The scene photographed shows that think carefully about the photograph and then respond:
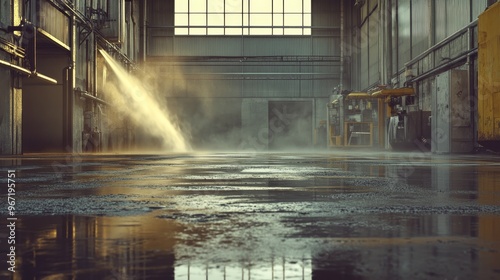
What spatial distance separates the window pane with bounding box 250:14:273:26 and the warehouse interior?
0.07m

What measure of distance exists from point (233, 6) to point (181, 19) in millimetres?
3251

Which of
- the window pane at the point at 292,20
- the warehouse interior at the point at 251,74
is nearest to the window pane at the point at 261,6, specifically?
the warehouse interior at the point at 251,74

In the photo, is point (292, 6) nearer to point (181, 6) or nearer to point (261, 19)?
point (261, 19)

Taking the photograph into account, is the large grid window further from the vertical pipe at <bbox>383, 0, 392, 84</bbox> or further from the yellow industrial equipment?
the yellow industrial equipment

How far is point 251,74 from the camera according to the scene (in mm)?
35750

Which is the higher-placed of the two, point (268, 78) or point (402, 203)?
point (268, 78)

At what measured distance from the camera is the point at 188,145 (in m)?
35.2

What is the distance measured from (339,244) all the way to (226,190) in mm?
2742

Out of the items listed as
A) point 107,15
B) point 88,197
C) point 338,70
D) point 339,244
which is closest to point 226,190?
point 88,197

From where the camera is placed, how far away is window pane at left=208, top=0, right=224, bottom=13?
34.9 metres

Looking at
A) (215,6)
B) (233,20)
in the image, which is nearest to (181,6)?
(215,6)

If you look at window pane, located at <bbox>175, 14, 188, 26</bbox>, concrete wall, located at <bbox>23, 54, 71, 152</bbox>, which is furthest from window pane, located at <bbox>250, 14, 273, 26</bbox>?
concrete wall, located at <bbox>23, 54, 71, 152</bbox>

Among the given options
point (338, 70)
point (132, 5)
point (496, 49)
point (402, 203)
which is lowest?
point (402, 203)

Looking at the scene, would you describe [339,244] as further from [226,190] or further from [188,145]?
[188,145]
